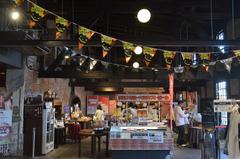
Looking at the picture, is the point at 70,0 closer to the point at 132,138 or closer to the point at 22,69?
the point at 22,69

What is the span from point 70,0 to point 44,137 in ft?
14.1

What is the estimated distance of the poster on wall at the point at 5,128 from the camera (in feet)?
28.7

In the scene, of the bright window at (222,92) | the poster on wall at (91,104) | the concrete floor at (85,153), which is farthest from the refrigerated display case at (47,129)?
the poster on wall at (91,104)

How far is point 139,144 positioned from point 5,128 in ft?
11.9

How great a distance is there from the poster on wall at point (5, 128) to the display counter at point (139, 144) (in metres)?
2.97

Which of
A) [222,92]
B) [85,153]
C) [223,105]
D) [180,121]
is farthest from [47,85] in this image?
[222,92]

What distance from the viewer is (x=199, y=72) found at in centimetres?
1312

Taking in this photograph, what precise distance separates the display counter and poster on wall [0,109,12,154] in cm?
297

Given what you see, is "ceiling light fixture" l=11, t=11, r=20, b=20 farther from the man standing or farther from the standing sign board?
the man standing

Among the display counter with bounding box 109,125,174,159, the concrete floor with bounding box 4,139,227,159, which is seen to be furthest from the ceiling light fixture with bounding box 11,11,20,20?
the concrete floor with bounding box 4,139,227,159

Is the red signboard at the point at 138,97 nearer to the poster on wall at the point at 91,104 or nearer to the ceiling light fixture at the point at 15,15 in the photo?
the ceiling light fixture at the point at 15,15

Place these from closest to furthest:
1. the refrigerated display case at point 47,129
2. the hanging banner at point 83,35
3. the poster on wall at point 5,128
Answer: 1. the hanging banner at point 83,35
2. the poster on wall at point 5,128
3. the refrigerated display case at point 47,129

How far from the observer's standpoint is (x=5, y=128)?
878cm

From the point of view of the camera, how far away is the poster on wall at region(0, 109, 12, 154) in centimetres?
873
